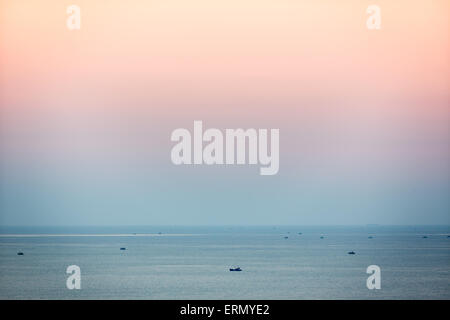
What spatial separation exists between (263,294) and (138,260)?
70.2 ft

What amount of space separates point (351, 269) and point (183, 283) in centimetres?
1347

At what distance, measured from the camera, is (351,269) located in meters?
43.0

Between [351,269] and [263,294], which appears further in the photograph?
[351,269]

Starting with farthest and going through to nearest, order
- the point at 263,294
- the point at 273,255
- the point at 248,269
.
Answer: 1. the point at 273,255
2. the point at 248,269
3. the point at 263,294

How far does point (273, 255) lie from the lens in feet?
177

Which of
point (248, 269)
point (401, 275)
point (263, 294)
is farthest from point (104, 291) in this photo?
point (401, 275)

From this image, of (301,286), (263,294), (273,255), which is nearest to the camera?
(263,294)
